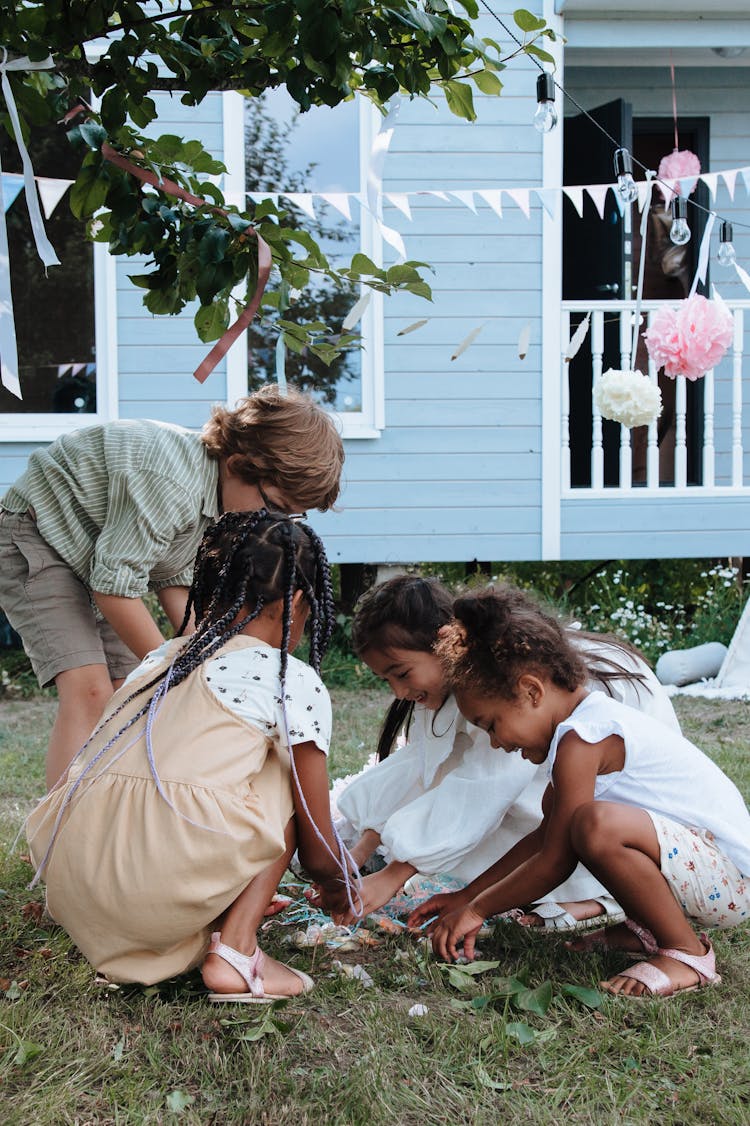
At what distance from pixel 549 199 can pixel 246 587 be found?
4290 millimetres

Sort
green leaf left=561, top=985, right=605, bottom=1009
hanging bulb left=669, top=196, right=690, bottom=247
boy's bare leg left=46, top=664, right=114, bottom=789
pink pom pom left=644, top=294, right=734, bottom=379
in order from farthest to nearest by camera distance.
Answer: hanging bulb left=669, top=196, right=690, bottom=247
pink pom pom left=644, top=294, right=734, bottom=379
boy's bare leg left=46, top=664, right=114, bottom=789
green leaf left=561, top=985, right=605, bottom=1009

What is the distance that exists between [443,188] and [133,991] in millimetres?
5142

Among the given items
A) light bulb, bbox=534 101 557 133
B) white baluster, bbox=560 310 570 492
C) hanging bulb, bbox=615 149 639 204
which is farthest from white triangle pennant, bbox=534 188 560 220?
light bulb, bbox=534 101 557 133

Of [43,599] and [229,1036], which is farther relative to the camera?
[43,599]

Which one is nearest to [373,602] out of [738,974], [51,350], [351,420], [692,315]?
[738,974]

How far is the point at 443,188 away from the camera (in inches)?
248

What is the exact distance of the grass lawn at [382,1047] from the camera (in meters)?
1.74

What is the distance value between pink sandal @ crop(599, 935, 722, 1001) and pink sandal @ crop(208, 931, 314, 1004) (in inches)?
25.7

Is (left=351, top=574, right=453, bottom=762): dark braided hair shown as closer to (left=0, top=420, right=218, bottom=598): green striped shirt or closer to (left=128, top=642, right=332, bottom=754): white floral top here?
(left=128, top=642, right=332, bottom=754): white floral top

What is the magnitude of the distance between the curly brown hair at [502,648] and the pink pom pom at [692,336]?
7.37 feet

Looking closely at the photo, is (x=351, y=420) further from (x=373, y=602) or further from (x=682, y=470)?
(x=373, y=602)

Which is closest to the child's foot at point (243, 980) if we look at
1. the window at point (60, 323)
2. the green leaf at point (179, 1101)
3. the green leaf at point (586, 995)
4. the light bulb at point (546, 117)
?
the green leaf at point (179, 1101)

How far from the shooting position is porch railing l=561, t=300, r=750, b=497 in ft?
21.2

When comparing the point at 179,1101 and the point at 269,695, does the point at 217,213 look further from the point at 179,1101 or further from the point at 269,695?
the point at 179,1101
